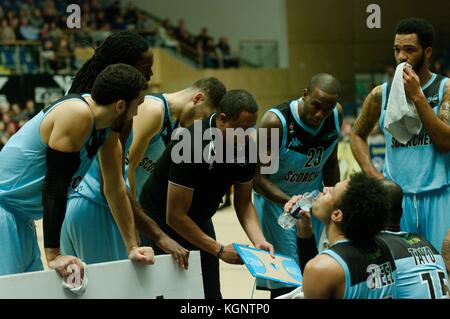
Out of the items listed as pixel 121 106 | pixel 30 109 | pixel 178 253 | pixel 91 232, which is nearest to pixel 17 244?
pixel 91 232

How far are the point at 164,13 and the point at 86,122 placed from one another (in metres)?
19.2

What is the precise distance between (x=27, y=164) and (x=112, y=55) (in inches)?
33.0

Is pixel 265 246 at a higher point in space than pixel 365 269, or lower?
lower

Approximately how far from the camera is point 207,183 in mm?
4379

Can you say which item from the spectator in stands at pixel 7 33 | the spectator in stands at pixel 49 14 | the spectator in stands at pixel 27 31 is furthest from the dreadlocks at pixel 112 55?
the spectator in stands at pixel 49 14

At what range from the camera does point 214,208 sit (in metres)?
4.55

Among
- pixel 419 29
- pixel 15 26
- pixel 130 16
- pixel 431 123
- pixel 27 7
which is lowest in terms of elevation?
pixel 431 123

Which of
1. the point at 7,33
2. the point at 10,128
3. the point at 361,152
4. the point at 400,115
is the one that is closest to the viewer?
the point at 400,115

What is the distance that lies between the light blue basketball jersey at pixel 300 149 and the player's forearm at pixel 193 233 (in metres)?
0.98

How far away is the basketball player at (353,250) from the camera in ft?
10.1

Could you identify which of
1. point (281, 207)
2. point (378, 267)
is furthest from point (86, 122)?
point (281, 207)

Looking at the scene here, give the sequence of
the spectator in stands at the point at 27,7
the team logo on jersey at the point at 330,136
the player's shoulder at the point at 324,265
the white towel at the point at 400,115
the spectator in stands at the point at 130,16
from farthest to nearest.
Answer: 1. the spectator in stands at the point at 130,16
2. the spectator in stands at the point at 27,7
3. the team logo on jersey at the point at 330,136
4. the white towel at the point at 400,115
5. the player's shoulder at the point at 324,265

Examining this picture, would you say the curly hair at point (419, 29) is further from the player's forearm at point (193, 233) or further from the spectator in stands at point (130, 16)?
the spectator in stands at point (130, 16)

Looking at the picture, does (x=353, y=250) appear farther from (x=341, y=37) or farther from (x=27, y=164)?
(x=341, y=37)
